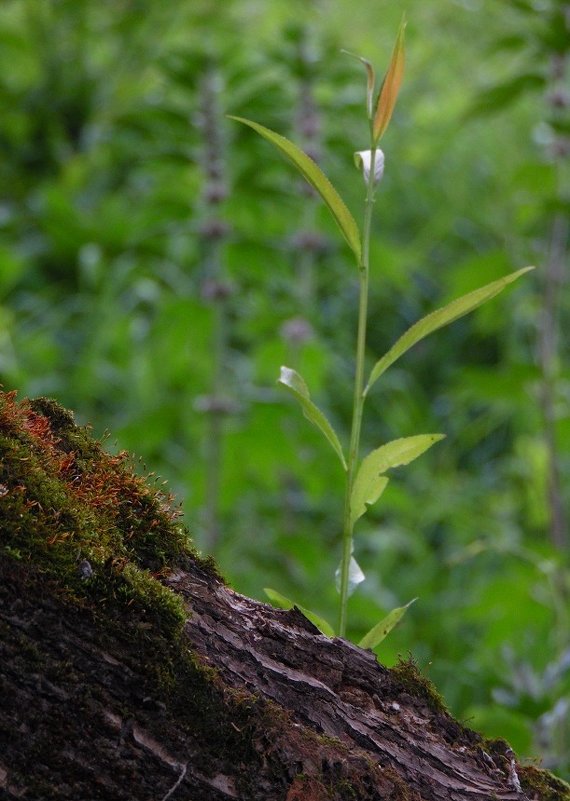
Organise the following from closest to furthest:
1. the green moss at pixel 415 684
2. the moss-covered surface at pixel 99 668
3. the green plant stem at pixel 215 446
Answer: the moss-covered surface at pixel 99 668
the green moss at pixel 415 684
the green plant stem at pixel 215 446

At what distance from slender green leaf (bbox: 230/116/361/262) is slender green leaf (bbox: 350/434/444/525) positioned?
16cm

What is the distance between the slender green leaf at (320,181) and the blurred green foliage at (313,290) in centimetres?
68

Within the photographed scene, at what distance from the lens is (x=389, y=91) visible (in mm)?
850

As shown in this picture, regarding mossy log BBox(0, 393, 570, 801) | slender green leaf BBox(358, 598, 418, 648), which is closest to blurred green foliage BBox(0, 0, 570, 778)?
slender green leaf BBox(358, 598, 418, 648)

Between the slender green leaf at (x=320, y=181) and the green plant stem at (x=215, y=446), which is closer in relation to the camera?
the slender green leaf at (x=320, y=181)

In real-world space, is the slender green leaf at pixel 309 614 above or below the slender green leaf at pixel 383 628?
below

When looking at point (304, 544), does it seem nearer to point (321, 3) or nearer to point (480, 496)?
point (480, 496)

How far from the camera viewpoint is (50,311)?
3.87 m

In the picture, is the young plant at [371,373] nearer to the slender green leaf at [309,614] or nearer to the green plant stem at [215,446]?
the slender green leaf at [309,614]

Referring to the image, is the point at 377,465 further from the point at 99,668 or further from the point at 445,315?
the point at 99,668

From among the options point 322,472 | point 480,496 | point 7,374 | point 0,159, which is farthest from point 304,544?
point 0,159

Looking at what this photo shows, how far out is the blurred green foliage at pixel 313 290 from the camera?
2131 millimetres

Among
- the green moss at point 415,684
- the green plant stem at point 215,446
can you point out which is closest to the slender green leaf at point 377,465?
the green moss at point 415,684

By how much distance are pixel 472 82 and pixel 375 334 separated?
1.45 meters
